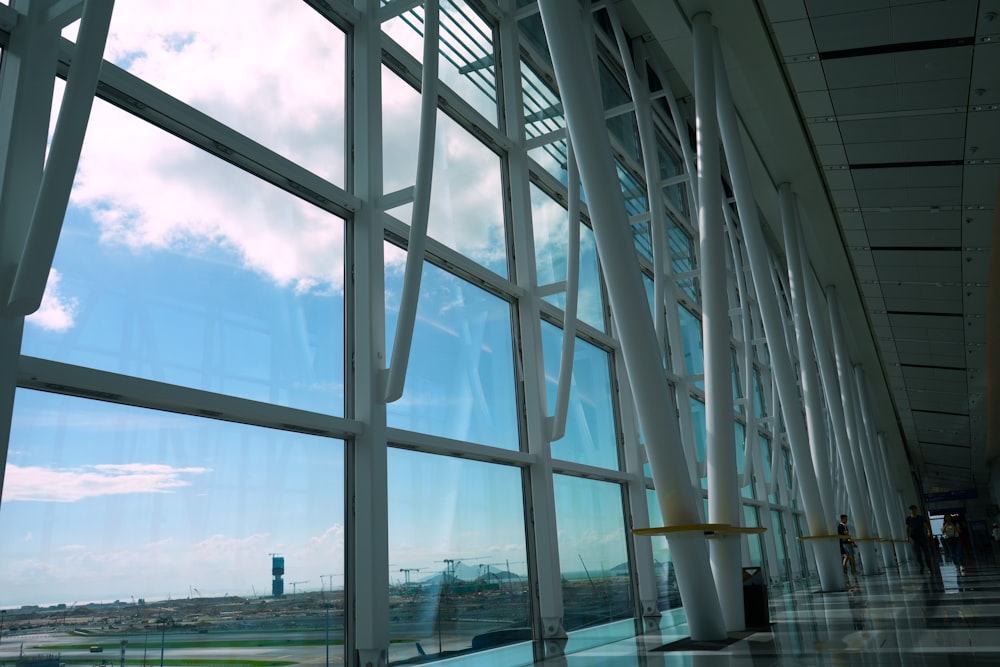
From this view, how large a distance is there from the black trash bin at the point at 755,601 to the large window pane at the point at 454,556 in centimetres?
287

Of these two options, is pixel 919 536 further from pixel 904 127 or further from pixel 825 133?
pixel 825 133

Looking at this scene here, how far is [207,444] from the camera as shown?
6688 mm

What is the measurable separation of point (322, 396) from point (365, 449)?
711 millimetres

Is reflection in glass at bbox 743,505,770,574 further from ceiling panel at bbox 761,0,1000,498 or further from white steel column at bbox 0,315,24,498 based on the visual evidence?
white steel column at bbox 0,315,24,498

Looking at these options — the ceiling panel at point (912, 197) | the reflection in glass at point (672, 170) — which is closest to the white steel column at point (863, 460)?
the ceiling panel at point (912, 197)

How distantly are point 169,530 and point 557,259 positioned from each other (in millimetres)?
9165

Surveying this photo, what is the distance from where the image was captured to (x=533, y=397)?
11.6 m

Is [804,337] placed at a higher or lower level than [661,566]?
higher

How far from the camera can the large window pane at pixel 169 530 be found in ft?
18.0

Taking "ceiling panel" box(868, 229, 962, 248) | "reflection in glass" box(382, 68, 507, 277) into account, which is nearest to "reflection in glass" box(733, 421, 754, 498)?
"ceiling panel" box(868, 229, 962, 248)

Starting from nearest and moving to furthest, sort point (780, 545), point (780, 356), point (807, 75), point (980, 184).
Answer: point (780, 356) < point (807, 75) < point (980, 184) < point (780, 545)

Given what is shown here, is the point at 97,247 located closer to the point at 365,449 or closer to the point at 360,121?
the point at 365,449

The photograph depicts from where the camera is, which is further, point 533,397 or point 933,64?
point 933,64

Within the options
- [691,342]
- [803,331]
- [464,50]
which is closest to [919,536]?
[803,331]
